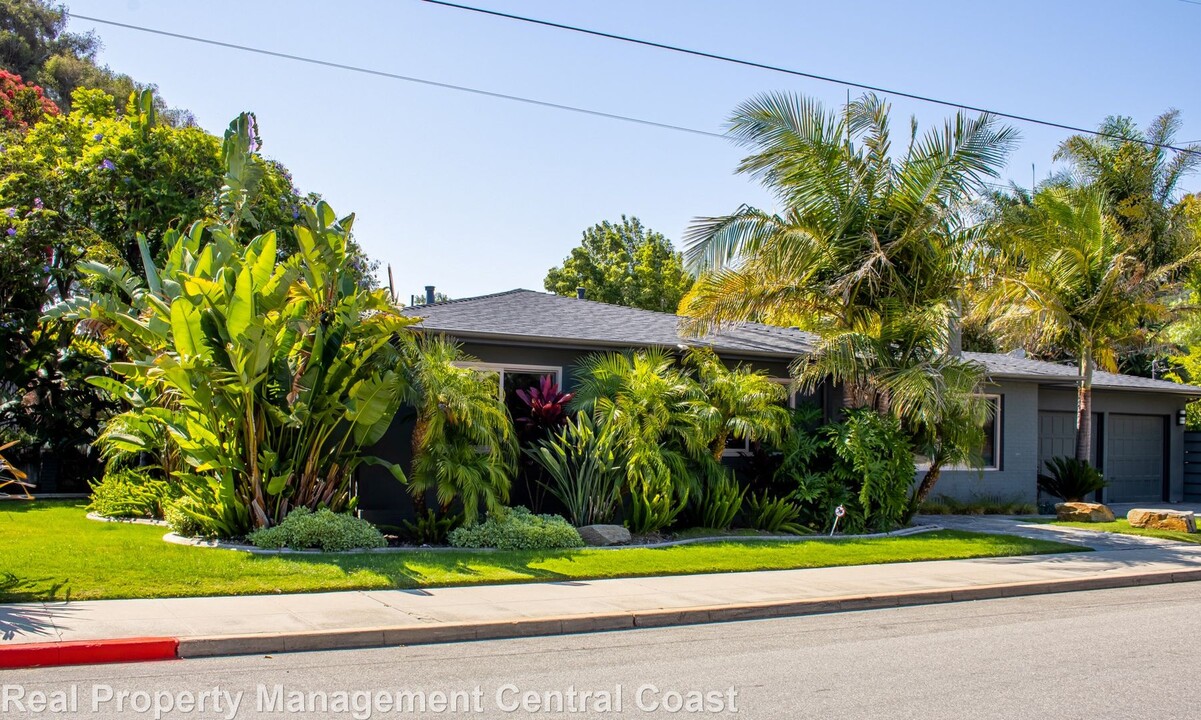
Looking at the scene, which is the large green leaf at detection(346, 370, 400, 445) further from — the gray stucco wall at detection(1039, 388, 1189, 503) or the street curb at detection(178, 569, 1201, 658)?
the gray stucco wall at detection(1039, 388, 1189, 503)

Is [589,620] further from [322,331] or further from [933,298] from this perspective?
[933,298]

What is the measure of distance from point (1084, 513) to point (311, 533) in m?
14.8

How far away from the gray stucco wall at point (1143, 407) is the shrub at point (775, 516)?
10.5 m

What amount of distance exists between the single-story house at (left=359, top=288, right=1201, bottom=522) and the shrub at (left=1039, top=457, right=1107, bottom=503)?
0.42 meters

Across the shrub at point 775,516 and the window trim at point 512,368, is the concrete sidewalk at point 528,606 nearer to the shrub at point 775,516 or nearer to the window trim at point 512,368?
the shrub at point 775,516

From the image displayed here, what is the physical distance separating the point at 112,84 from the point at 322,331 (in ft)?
109

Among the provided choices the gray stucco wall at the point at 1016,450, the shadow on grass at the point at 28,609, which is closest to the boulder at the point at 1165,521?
the gray stucco wall at the point at 1016,450

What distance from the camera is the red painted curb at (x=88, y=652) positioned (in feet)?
23.2

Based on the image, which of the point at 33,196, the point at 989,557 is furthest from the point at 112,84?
the point at 989,557

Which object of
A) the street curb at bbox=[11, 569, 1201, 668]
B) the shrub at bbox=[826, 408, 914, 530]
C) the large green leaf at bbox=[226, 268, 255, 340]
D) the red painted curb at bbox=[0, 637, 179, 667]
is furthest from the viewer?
the shrub at bbox=[826, 408, 914, 530]

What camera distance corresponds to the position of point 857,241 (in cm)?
1675

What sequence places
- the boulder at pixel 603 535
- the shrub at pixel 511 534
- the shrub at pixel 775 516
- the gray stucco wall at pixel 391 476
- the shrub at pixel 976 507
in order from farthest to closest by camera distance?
1. the shrub at pixel 976 507
2. the shrub at pixel 775 516
3. the gray stucco wall at pixel 391 476
4. the boulder at pixel 603 535
5. the shrub at pixel 511 534

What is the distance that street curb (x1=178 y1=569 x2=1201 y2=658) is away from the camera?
779cm

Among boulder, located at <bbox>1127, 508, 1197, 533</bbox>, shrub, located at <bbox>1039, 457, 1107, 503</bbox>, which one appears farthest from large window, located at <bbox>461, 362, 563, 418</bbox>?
shrub, located at <bbox>1039, 457, 1107, 503</bbox>
